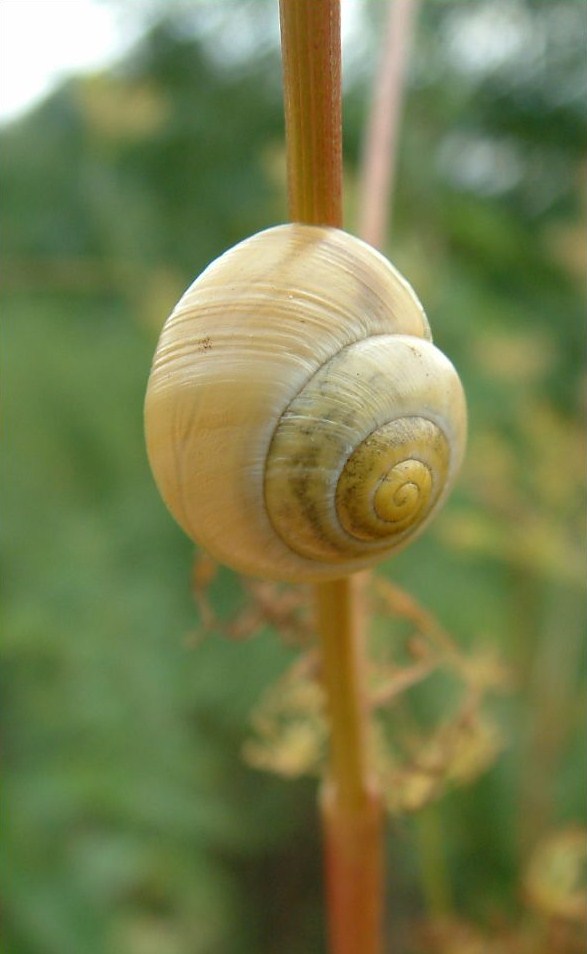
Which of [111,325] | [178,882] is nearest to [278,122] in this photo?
[111,325]

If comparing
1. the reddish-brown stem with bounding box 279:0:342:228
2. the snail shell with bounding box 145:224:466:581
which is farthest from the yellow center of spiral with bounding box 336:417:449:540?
the reddish-brown stem with bounding box 279:0:342:228

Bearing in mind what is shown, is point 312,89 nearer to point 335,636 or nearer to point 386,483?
point 386,483

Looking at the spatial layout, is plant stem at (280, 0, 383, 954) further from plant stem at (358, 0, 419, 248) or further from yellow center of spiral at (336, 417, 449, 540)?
plant stem at (358, 0, 419, 248)

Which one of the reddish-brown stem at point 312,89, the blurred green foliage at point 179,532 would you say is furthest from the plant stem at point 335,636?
the blurred green foliage at point 179,532

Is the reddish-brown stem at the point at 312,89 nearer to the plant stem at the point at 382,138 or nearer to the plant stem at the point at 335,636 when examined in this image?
the plant stem at the point at 335,636

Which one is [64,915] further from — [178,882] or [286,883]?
[286,883]
